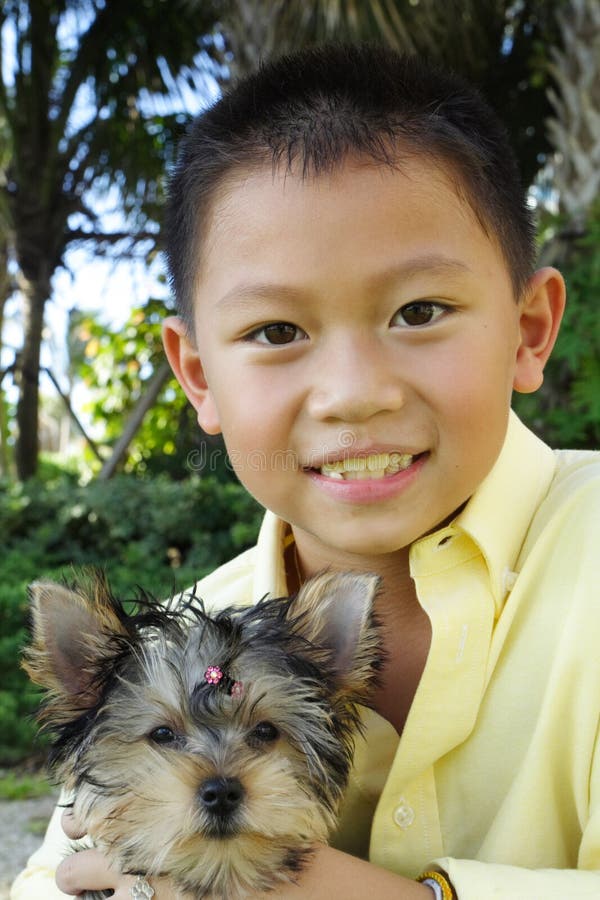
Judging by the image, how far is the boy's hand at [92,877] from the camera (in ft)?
6.61

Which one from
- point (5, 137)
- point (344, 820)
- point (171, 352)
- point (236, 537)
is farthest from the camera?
point (5, 137)

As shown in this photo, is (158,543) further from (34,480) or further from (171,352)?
(171,352)

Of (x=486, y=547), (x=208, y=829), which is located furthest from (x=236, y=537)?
(x=208, y=829)

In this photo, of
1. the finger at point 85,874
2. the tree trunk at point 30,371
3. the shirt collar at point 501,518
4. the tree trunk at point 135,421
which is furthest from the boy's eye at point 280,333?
the tree trunk at point 30,371

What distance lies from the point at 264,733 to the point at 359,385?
2.60 feet

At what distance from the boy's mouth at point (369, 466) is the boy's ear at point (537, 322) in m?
0.49

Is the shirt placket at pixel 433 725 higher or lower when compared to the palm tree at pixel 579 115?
lower

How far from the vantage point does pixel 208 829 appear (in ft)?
6.06

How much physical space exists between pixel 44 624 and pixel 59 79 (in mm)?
10605

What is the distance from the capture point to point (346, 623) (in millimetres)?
2162

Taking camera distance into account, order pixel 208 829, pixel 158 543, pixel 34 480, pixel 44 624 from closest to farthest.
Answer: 1. pixel 208 829
2. pixel 44 624
3. pixel 158 543
4. pixel 34 480

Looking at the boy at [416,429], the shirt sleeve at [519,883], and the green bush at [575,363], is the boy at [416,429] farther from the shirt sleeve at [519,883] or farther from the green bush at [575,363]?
the green bush at [575,363]

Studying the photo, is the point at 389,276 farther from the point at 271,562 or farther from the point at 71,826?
the point at 71,826

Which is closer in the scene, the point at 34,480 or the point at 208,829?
the point at 208,829
